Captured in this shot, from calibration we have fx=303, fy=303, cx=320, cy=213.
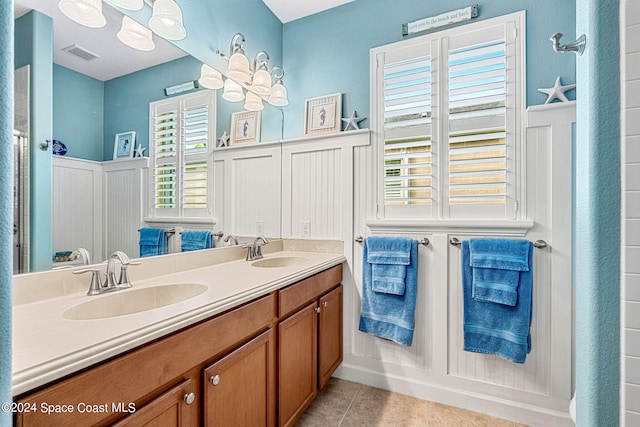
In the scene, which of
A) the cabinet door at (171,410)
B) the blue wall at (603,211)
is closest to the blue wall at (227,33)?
the cabinet door at (171,410)

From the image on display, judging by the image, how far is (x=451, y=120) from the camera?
1896mm

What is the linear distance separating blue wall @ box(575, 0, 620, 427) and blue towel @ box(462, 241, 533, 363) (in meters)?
0.73

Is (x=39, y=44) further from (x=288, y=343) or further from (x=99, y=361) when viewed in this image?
(x=288, y=343)

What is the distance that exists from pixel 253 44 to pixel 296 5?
0.47 meters

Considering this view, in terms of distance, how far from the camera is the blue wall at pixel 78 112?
3.78 ft

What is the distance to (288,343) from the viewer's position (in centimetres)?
150

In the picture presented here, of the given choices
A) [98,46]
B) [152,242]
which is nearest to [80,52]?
[98,46]

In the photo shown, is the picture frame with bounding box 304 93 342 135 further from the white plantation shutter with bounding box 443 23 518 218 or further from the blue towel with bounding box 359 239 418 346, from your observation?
the blue towel with bounding box 359 239 418 346

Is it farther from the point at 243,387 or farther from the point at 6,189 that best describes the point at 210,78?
the point at 243,387

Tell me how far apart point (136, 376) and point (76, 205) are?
0.80 m

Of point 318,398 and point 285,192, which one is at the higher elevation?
point 285,192

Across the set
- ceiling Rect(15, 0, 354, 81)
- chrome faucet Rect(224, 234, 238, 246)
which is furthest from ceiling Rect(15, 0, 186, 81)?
chrome faucet Rect(224, 234, 238, 246)

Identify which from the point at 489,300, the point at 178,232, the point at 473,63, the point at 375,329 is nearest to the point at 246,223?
the point at 178,232

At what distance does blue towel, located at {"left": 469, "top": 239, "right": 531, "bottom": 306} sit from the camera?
1689 millimetres
